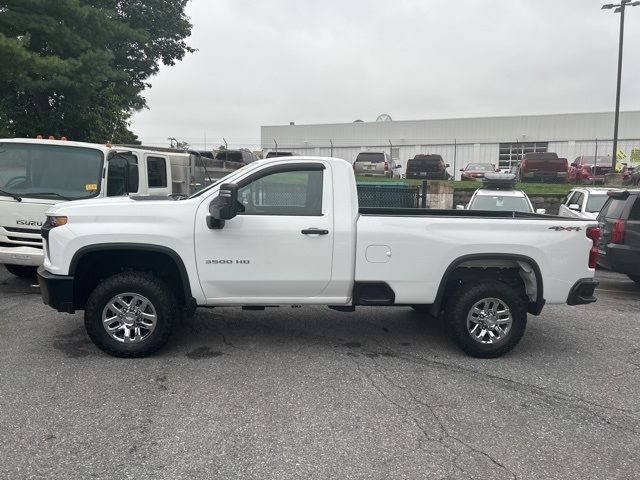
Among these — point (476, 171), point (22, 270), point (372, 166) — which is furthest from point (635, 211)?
point (476, 171)

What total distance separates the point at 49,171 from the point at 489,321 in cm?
617

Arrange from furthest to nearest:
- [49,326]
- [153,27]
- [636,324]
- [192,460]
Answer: [153,27] → [636,324] → [49,326] → [192,460]

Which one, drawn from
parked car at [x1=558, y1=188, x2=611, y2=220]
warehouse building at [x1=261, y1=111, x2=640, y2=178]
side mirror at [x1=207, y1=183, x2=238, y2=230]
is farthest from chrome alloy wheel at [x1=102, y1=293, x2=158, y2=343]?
warehouse building at [x1=261, y1=111, x2=640, y2=178]

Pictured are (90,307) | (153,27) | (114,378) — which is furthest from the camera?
(153,27)

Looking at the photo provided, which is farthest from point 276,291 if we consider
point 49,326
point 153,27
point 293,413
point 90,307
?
point 153,27

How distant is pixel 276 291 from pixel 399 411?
64.4 inches

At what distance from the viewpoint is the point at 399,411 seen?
4000 millimetres

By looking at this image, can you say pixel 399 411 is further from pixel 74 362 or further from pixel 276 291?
pixel 74 362

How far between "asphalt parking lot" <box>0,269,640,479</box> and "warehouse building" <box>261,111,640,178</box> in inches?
1209

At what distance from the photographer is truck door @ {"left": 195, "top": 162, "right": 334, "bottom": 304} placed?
192 inches

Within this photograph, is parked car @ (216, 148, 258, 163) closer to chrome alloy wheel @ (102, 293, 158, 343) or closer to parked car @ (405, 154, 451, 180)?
parked car @ (405, 154, 451, 180)

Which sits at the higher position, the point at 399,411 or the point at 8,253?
the point at 8,253

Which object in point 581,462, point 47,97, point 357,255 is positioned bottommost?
point 581,462

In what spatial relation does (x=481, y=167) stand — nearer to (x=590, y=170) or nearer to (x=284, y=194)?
(x=590, y=170)
